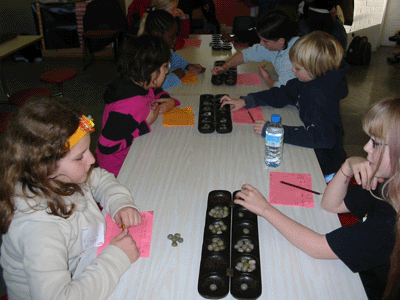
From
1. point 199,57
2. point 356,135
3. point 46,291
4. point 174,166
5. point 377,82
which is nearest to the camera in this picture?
point 46,291

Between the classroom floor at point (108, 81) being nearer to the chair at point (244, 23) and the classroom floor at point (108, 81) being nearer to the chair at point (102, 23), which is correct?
the chair at point (102, 23)

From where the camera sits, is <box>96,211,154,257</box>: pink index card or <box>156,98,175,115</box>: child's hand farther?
<box>156,98,175,115</box>: child's hand

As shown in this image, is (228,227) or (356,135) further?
(356,135)

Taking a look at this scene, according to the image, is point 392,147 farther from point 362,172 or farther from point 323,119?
point 323,119

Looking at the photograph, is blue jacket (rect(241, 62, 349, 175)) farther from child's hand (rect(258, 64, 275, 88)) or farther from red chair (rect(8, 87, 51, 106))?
red chair (rect(8, 87, 51, 106))

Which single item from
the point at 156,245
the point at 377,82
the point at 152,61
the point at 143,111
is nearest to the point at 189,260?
the point at 156,245

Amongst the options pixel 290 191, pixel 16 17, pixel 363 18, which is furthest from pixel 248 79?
pixel 16 17

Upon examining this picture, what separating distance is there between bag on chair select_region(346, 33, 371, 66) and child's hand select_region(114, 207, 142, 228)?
4.81 m

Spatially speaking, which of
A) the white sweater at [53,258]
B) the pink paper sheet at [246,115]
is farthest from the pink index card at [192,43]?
the white sweater at [53,258]

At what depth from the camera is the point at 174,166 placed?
1.46 m

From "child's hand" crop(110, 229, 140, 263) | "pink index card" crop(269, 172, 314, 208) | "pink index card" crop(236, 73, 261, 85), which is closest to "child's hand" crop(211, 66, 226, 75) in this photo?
"pink index card" crop(236, 73, 261, 85)

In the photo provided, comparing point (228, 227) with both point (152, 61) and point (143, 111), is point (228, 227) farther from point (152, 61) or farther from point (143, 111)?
point (152, 61)

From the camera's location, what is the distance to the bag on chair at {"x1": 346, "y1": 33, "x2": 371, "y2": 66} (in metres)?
4.86

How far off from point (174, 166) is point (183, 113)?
0.53 metres
